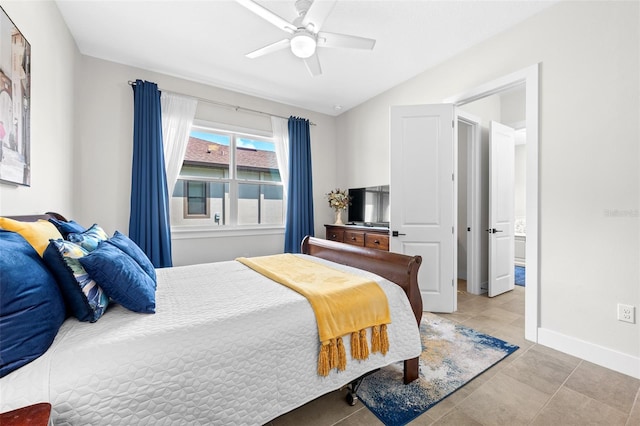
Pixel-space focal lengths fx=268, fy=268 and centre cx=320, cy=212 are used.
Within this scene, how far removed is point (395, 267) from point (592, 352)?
1.70 meters

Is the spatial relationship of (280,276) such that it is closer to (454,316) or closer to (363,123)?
(454,316)

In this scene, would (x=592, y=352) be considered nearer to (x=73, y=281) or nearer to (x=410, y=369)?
(x=410, y=369)

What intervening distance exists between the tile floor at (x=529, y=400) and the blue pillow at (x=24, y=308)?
1.14 metres

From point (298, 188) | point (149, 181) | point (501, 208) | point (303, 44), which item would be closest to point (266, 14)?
point (303, 44)

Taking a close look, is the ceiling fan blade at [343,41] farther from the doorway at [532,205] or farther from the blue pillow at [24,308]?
the blue pillow at [24,308]

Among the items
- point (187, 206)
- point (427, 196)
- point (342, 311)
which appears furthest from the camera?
point (187, 206)

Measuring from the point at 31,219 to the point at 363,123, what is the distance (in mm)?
4014

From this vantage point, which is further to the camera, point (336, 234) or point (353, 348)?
point (336, 234)

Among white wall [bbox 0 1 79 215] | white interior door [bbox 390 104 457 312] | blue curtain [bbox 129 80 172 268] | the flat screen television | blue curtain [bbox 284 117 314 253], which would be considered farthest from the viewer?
blue curtain [bbox 284 117 314 253]

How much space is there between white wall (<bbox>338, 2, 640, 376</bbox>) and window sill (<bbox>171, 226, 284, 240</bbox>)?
10.8 feet

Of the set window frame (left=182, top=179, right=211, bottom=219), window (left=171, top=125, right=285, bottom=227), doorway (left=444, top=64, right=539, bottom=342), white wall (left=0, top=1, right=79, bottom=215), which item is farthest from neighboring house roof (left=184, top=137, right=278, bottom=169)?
doorway (left=444, top=64, right=539, bottom=342)

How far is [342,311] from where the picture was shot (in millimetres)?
1407

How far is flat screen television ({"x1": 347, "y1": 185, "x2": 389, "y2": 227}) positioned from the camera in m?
3.98

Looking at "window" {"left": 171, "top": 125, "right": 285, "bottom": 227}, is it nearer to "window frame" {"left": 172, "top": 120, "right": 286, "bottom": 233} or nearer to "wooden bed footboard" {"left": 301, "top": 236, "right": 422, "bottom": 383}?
"window frame" {"left": 172, "top": 120, "right": 286, "bottom": 233}
